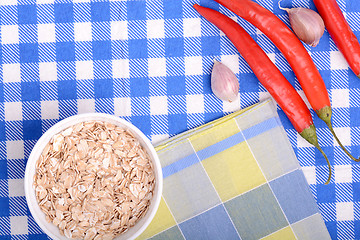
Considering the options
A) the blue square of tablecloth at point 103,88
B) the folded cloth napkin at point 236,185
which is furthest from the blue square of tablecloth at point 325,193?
the blue square of tablecloth at point 103,88

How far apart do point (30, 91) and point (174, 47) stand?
0.42 metres

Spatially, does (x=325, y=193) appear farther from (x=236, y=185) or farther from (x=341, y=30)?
(x=341, y=30)

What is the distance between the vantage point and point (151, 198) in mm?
948

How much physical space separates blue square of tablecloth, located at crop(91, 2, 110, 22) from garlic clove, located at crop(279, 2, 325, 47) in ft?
1.59

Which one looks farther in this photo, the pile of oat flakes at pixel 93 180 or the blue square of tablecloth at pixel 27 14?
the blue square of tablecloth at pixel 27 14

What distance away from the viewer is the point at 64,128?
0.92 metres

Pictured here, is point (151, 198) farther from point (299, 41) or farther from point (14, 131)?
point (299, 41)

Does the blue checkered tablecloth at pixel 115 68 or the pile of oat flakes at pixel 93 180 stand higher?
the blue checkered tablecloth at pixel 115 68

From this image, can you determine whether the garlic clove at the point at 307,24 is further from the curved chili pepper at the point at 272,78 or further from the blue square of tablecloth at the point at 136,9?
the blue square of tablecloth at the point at 136,9

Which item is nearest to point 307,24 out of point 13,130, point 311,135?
point 311,135

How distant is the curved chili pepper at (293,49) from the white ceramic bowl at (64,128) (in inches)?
17.1

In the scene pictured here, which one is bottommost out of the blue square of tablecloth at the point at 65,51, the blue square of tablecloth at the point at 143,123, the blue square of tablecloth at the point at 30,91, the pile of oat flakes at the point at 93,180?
the pile of oat flakes at the point at 93,180

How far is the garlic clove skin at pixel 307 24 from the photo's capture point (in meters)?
1.03

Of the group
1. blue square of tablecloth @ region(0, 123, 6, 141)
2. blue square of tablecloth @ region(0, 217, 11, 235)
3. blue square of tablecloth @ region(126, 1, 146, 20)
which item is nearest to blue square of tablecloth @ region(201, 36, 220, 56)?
blue square of tablecloth @ region(126, 1, 146, 20)
